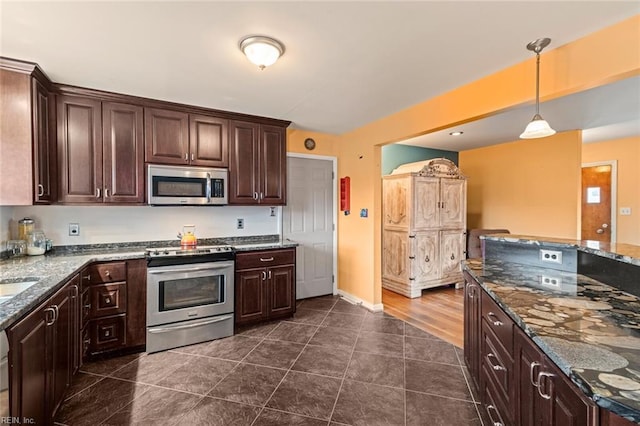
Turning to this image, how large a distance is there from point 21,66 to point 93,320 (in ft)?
6.78

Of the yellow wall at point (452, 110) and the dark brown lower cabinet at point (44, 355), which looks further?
the yellow wall at point (452, 110)

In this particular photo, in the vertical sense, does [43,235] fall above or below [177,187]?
below

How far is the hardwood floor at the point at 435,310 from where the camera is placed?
3129 millimetres

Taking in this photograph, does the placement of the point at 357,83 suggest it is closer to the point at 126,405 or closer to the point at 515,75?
the point at 515,75

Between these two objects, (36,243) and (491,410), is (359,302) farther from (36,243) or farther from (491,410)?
(36,243)

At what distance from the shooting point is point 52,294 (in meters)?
1.68

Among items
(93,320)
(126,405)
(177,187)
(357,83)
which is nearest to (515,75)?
(357,83)

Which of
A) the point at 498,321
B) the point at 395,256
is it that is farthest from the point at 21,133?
the point at 395,256

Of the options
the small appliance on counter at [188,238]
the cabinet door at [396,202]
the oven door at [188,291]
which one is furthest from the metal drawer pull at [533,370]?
the cabinet door at [396,202]

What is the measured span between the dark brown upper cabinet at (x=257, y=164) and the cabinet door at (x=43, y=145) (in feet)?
5.01

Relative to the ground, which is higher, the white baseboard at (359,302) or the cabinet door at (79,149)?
the cabinet door at (79,149)

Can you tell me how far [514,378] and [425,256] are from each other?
3.21 meters

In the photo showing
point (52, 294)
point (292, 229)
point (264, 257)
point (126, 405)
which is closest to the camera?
point (52, 294)

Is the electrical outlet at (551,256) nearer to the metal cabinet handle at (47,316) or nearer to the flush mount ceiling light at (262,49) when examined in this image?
the flush mount ceiling light at (262,49)
